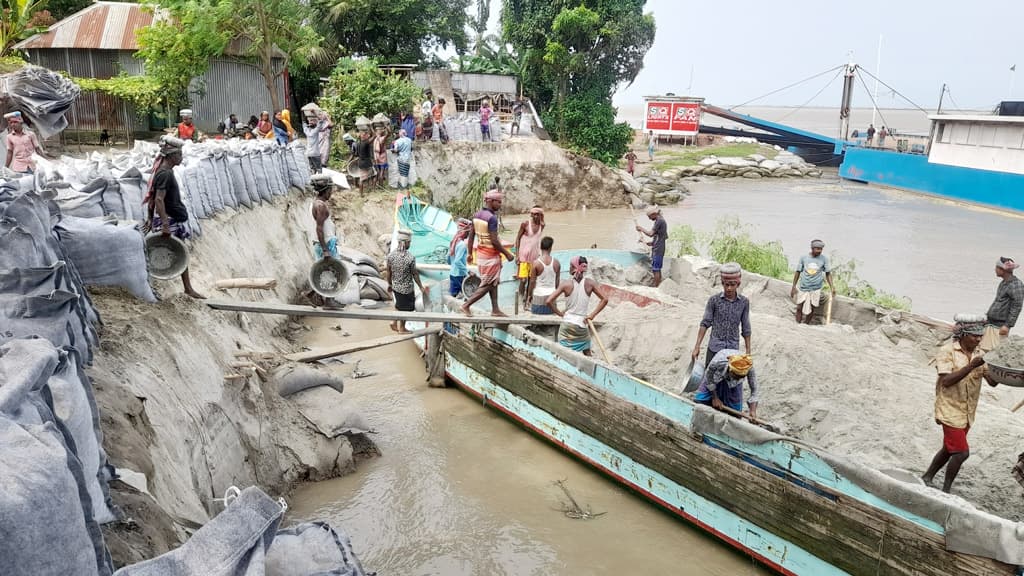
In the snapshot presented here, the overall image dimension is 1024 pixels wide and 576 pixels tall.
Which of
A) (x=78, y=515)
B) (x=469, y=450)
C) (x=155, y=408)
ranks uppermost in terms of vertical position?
(x=78, y=515)

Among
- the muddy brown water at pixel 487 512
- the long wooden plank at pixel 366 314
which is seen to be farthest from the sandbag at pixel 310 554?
the long wooden plank at pixel 366 314

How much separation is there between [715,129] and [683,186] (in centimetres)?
1283

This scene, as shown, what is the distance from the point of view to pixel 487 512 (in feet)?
20.7

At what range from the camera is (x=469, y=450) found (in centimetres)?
733

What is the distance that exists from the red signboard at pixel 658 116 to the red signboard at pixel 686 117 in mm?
259

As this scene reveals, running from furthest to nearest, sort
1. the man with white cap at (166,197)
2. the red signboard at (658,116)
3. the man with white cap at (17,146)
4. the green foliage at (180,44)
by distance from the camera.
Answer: the red signboard at (658,116) < the green foliage at (180,44) < the man with white cap at (17,146) < the man with white cap at (166,197)

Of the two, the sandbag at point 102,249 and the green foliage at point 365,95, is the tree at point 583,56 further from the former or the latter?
the sandbag at point 102,249

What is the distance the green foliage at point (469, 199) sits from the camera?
740 inches

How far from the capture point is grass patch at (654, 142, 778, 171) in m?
33.3

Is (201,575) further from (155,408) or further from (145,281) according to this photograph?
(145,281)

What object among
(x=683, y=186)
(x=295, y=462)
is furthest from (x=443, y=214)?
(x=683, y=186)

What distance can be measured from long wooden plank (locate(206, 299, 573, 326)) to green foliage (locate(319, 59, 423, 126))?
1112cm

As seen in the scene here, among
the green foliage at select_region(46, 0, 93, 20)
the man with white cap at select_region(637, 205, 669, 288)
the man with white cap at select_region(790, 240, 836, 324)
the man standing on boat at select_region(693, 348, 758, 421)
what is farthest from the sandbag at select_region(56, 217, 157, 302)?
the green foliage at select_region(46, 0, 93, 20)

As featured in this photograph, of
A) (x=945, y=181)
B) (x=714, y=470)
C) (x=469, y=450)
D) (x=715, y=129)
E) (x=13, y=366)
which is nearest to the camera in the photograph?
(x=13, y=366)
